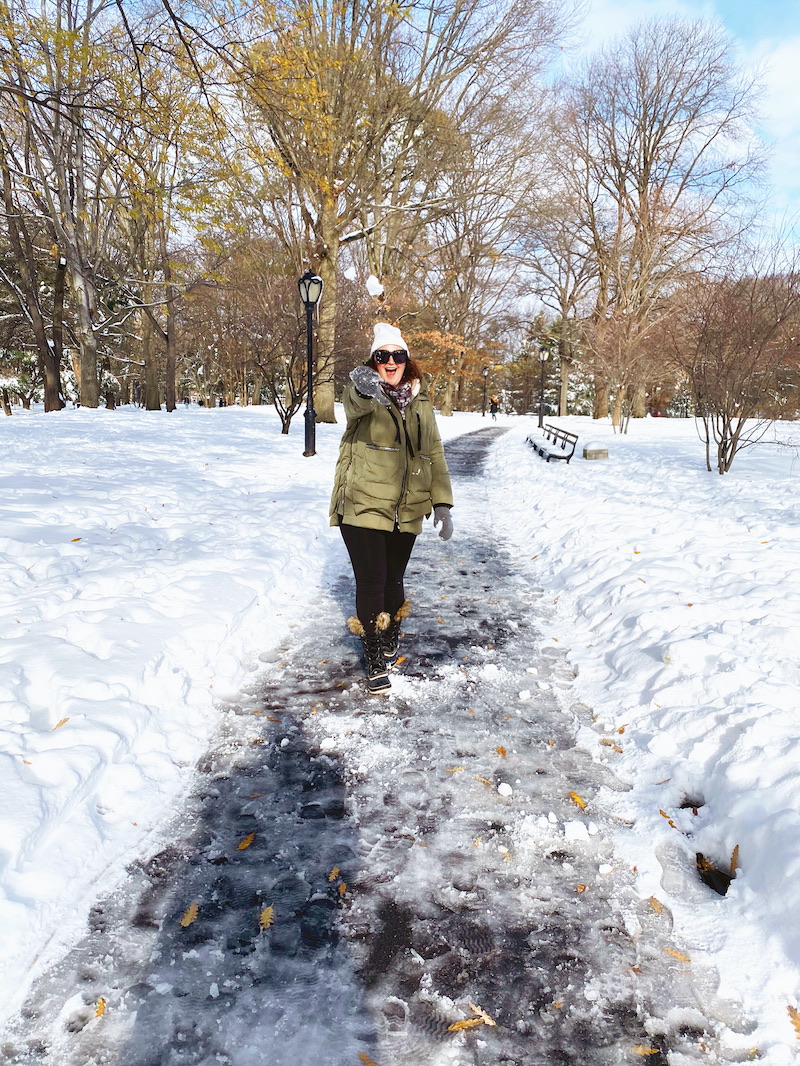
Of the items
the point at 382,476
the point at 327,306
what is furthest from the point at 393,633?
the point at 327,306

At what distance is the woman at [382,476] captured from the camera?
334cm

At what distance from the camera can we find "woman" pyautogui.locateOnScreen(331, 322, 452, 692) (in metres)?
Answer: 3.34

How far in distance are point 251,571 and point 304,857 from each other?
333 cm

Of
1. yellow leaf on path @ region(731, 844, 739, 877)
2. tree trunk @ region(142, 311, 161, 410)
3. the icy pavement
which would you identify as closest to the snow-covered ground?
yellow leaf on path @ region(731, 844, 739, 877)

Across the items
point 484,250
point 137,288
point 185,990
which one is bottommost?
point 185,990

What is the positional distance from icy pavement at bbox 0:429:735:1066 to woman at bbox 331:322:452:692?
69cm

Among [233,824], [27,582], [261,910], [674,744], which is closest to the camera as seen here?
[261,910]

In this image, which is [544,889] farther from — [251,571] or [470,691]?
[251,571]

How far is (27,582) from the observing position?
14.5ft

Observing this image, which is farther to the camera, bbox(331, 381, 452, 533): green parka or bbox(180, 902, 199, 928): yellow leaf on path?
bbox(331, 381, 452, 533): green parka

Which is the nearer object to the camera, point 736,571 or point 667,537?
point 736,571

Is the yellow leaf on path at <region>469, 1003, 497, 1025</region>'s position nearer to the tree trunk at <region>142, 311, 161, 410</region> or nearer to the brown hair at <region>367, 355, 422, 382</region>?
the brown hair at <region>367, 355, 422, 382</region>

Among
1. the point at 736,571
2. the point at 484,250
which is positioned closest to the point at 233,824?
the point at 736,571

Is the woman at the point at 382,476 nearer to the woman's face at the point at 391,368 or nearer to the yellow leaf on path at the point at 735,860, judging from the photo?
the woman's face at the point at 391,368
